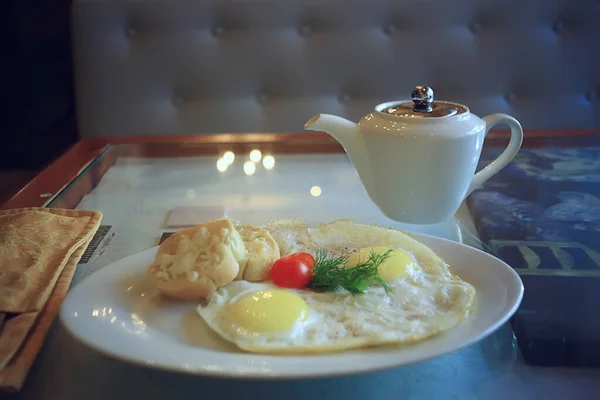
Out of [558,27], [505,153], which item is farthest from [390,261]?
[558,27]

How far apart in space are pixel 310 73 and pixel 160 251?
1.44 metres

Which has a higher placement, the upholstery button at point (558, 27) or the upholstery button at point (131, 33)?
the upholstery button at point (558, 27)

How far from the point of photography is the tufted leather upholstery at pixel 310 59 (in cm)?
203

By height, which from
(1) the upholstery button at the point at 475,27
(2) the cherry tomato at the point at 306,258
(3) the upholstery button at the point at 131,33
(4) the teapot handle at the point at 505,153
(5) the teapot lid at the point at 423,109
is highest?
(1) the upholstery button at the point at 475,27

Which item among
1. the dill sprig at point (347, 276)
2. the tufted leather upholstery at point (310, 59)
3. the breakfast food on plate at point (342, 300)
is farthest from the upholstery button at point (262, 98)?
the dill sprig at point (347, 276)

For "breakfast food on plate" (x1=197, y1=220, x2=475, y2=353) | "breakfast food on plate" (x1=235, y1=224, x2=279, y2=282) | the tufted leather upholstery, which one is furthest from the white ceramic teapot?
the tufted leather upholstery

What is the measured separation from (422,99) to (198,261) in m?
0.48

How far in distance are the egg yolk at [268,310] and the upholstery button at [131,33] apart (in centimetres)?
161

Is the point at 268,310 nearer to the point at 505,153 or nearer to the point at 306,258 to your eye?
the point at 306,258

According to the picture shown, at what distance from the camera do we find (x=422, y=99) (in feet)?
3.20

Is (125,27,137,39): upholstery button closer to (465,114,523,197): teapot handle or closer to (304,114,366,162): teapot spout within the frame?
(304,114,366,162): teapot spout

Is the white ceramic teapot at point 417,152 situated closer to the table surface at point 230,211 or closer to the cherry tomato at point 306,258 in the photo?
the table surface at point 230,211

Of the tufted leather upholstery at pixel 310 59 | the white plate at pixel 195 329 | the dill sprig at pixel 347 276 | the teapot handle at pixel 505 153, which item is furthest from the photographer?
the tufted leather upholstery at pixel 310 59

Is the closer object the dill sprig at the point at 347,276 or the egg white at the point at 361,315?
the egg white at the point at 361,315
